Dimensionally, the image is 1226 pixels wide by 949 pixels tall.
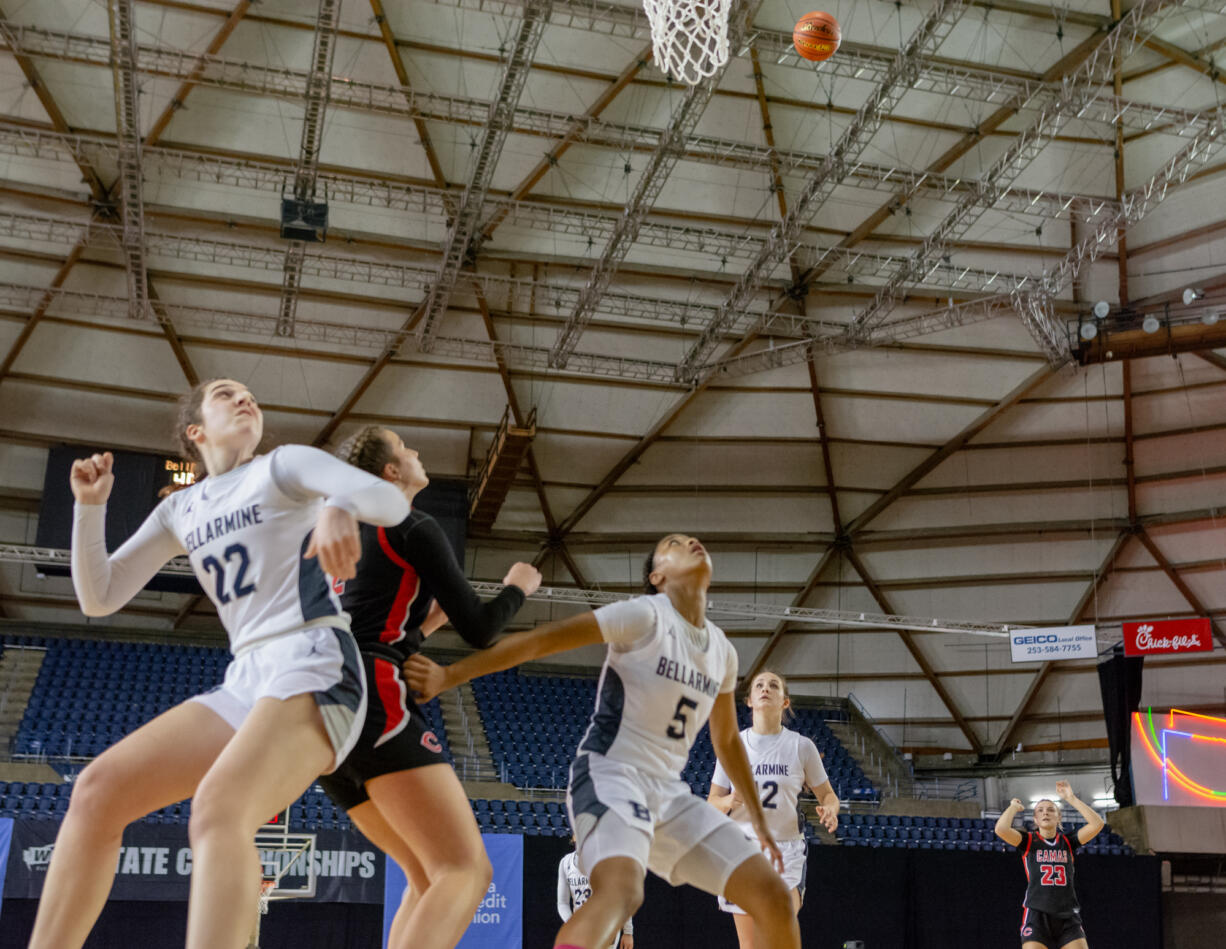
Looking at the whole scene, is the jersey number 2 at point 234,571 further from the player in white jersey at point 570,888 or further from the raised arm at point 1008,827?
the raised arm at point 1008,827

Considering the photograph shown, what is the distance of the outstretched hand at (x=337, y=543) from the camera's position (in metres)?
2.76

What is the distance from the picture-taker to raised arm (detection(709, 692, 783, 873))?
4.68 metres

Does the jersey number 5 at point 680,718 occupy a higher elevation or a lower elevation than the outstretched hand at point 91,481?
lower

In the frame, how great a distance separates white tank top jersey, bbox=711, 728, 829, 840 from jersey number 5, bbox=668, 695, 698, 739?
3.95 m

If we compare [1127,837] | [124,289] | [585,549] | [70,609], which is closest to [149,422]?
[124,289]

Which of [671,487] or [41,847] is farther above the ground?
[671,487]

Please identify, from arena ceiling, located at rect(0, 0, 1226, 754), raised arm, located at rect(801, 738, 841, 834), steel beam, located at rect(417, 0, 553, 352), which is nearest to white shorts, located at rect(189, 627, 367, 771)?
raised arm, located at rect(801, 738, 841, 834)

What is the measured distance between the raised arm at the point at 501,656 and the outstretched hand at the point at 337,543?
636 millimetres

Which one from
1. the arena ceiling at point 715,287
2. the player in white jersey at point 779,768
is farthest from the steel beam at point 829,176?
the player in white jersey at point 779,768

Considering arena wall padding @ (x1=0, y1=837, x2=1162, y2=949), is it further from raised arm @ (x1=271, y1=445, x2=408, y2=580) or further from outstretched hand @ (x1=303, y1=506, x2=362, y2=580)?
outstretched hand @ (x1=303, y1=506, x2=362, y2=580)

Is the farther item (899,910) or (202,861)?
(899,910)

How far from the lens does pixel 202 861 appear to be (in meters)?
2.72

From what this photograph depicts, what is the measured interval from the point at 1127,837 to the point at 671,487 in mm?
10273

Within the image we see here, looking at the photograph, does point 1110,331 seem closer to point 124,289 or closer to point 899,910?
point 899,910
